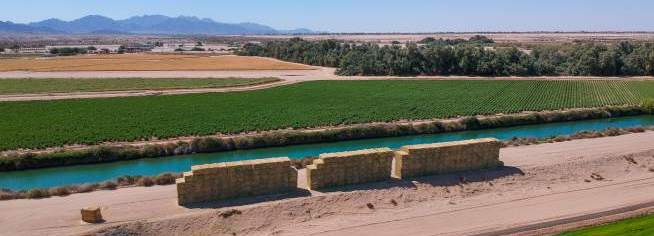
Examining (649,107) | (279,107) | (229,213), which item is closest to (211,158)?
(229,213)

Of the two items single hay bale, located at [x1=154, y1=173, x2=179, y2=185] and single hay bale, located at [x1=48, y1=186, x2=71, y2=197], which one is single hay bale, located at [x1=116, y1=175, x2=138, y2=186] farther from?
single hay bale, located at [x1=48, y1=186, x2=71, y2=197]

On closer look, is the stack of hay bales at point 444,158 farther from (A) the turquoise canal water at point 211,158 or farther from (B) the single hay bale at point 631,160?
(A) the turquoise canal water at point 211,158

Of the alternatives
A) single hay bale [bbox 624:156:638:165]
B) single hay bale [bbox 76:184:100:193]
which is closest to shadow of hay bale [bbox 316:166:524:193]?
single hay bale [bbox 624:156:638:165]

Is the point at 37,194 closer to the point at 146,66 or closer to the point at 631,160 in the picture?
the point at 631,160

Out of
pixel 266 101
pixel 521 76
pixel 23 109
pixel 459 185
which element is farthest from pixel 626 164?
pixel 521 76

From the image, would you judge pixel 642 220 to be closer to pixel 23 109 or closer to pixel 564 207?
pixel 564 207

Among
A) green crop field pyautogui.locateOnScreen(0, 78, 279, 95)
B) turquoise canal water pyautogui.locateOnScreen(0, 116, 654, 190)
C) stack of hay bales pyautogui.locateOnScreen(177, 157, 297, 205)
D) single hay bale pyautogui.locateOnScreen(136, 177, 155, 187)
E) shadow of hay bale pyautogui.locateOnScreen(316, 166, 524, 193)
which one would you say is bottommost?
turquoise canal water pyautogui.locateOnScreen(0, 116, 654, 190)

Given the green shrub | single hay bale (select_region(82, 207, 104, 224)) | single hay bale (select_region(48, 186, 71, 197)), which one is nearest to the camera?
single hay bale (select_region(82, 207, 104, 224))
